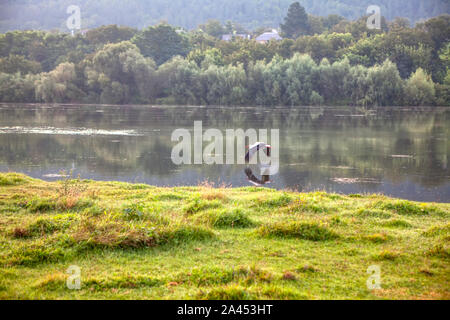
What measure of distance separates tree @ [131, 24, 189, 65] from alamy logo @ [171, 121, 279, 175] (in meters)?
57.1

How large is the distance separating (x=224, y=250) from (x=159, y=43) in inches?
3553

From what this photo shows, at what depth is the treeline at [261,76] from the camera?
70219mm

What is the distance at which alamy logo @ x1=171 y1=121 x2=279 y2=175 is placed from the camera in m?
24.0

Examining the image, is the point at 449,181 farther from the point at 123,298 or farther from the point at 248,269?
the point at 123,298

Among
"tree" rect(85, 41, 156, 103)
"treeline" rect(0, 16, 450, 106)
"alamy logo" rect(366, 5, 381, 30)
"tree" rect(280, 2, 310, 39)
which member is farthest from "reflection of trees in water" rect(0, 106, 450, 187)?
"tree" rect(280, 2, 310, 39)

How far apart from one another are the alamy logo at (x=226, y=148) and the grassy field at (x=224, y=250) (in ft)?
28.8

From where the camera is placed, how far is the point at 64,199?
11.9m

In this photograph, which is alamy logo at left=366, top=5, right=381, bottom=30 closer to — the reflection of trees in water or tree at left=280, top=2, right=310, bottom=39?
tree at left=280, top=2, right=310, bottom=39

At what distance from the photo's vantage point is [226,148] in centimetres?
2888

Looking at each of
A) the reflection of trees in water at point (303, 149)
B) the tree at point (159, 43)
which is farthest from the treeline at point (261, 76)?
the reflection of trees in water at point (303, 149)

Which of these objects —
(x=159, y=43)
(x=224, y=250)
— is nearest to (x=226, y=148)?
(x=224, y=250)

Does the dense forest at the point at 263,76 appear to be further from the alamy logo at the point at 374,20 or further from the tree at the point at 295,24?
the tree at the point at 295,24
